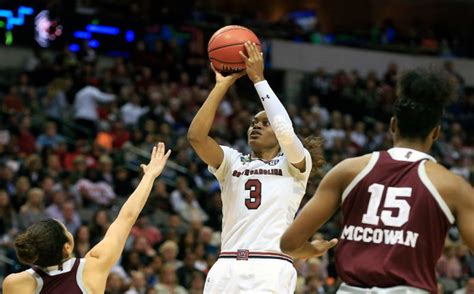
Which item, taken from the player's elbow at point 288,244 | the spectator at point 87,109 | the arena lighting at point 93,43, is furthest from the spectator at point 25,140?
the player's elbow at point 288,244

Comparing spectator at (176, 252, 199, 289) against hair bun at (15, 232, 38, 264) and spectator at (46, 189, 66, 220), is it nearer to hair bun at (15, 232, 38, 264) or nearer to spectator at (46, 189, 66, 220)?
spectator at (46, 189, 66, 220)

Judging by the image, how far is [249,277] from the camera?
6.40 metres

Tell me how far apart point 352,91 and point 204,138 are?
56.9 feet

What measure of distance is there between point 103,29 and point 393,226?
1831 centimetres

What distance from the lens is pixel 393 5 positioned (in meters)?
31.1

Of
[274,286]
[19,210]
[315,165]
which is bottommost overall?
[19,210]

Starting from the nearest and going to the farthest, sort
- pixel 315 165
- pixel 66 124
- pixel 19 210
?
pixel 315 165, pixel 19 210, pixel 66 124

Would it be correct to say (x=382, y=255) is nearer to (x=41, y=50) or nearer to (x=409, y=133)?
(x=409, y=133)

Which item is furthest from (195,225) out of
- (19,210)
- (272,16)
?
(272,16)

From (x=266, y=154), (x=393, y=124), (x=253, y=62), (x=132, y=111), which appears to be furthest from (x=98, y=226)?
(x=393, y=124)

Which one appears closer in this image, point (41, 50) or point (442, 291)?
point (442, 291)

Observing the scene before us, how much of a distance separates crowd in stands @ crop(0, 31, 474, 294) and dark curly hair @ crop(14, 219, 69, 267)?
6065 millimetres

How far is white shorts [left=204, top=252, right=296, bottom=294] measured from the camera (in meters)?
6.38

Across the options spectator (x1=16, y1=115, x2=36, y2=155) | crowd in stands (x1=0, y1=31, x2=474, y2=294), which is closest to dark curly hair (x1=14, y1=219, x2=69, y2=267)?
crowd in stands (x1=0, y1=31, x2=474, y2=294)
